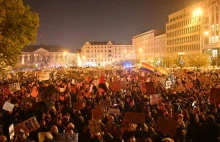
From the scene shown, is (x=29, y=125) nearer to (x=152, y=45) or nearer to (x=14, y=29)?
(x=14, y=29)

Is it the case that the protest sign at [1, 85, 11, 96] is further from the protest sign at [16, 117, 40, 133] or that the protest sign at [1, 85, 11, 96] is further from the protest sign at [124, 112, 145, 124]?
the protest sign at [124, 112, 145, 124]

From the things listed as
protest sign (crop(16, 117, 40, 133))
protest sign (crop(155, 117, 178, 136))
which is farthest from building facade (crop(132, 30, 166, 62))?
protest sign (crop(155, 117, 178, 136))

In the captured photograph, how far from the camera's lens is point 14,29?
1980 cm

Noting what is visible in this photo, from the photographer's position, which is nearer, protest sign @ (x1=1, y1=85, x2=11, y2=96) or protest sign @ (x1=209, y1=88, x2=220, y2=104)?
protest sign @ (x1=209, y1=88, x2=220, y2=104)

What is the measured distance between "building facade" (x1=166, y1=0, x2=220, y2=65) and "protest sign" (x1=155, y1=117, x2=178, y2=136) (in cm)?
5015

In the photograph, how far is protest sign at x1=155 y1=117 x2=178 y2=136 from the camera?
358 inches

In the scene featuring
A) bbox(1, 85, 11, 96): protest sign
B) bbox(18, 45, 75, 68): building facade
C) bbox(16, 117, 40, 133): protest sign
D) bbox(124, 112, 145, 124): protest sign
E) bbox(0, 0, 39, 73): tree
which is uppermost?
bbox(18, 45, 75, 68): building facade

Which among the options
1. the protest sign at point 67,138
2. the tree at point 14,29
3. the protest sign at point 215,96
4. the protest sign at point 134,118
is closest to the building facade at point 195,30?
the tree at point 14,29

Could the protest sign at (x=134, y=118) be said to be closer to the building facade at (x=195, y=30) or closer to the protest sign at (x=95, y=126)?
the protest sign at (x=95, y=126)

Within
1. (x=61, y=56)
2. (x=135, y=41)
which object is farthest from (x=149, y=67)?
(x=61, y=56)

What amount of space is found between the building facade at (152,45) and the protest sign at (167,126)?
10651cm

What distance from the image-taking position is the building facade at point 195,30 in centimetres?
7175

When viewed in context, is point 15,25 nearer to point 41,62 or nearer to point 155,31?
point 155,31

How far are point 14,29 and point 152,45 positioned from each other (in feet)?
366
